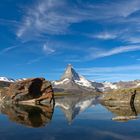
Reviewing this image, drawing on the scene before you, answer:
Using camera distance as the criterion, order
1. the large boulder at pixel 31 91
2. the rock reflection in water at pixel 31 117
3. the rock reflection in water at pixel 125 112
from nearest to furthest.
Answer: the rock reflection in water at pixel 31 117
the rock reflection in water at pixel 125 112
the large boulder at pixel 31 91

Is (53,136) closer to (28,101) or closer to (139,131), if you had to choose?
(139,131)

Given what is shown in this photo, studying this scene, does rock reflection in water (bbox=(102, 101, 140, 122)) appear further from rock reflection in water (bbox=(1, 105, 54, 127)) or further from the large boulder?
the large boulder

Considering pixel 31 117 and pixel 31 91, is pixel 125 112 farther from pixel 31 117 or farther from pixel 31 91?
pixel 31 91

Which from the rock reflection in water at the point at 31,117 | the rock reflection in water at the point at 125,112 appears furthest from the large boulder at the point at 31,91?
the rock reflection in water at the point at 31,117

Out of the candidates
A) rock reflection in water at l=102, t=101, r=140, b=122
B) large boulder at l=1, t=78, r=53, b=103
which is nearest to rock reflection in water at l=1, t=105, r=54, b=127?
rock reflection in water at l=102, t=101, r=140, b=122

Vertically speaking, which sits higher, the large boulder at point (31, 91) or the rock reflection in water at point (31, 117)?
the large boulder at point (31, 91)

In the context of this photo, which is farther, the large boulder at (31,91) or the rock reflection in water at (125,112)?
the large boulder at (31,91)

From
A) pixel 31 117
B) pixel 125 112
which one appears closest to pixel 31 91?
pixel 125 112

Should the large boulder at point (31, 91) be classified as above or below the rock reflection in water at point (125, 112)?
above

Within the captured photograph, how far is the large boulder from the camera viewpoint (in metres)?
150

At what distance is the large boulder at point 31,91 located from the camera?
490 feet

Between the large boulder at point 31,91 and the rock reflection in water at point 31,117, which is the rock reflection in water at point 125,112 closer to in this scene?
the rock reflection in water at point 31,117

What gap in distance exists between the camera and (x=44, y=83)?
153125 millimetres

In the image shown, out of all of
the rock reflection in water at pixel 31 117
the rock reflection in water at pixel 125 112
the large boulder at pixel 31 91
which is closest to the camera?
the rock reflection in water at pixel 31 117
